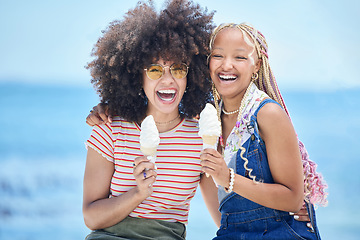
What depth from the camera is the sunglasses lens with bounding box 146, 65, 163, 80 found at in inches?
140

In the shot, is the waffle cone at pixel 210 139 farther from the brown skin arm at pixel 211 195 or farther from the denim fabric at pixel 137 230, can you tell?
the denim fabric at pixel 137 230

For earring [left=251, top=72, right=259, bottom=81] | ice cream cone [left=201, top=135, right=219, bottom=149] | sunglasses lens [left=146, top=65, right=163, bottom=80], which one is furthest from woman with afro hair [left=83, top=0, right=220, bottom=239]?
ice cream cone [left=201, top=135, right=219, bottom=149]

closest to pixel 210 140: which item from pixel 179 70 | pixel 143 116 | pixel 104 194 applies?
pixel 179 70

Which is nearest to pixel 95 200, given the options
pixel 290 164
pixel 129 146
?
pixel 129 146

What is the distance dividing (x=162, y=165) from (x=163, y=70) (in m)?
0.75

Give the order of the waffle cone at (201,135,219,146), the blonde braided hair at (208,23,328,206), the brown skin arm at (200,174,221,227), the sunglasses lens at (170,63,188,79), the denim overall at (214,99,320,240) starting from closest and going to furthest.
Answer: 1. the waffle cone at (201,135,219,146)
2. the denim overall at (214,99,320,240)
3. the blonde braided hair at (208,23,328,206)
4. the sunglasses lens at (170,63,188,79)
5. the brown skin arm at (200,174,221,227)

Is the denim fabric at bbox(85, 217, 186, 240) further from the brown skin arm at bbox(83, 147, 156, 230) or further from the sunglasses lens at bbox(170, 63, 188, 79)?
the sunglasses lens at bbox(170, 63, 188, 79)

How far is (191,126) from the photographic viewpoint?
3.82 metres

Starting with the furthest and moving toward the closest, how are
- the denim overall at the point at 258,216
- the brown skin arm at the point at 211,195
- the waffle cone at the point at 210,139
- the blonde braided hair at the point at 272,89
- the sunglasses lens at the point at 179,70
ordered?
the brown skin arm at the point at 211,195 < the sunglasses lens at the point at 179,70 < the blonde braided hair at the point at 272,89 < the denim overall at the point at 258,216 < the waffle cone at the point at 210,139

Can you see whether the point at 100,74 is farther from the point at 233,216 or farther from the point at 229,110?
the point at 233,216

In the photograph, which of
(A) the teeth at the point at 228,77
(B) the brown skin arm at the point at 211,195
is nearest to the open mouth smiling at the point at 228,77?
(A) the teeth at the point at 228,77

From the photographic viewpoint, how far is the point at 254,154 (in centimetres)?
330

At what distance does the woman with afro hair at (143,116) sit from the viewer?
3561 mm

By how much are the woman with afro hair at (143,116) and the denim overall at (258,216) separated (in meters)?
0.48
